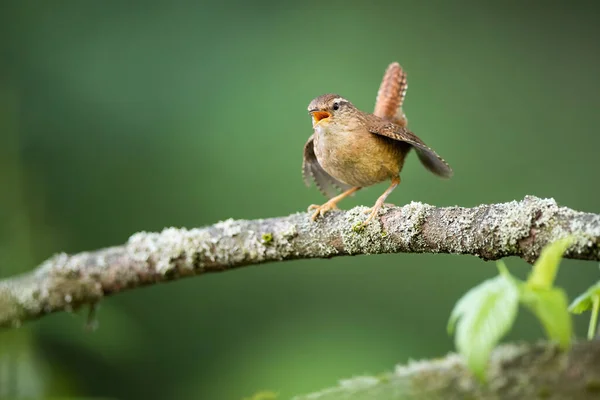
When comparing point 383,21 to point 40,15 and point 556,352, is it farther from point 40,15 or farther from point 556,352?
point 556,352

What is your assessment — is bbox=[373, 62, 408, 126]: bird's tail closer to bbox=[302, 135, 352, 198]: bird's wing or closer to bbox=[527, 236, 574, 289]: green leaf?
bbox=[302, 135, 352, 198]: bird's wing

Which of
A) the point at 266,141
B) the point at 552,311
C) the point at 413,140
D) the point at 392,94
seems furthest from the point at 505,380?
the point at 266,141

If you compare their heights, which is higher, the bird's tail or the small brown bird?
the bird's tail

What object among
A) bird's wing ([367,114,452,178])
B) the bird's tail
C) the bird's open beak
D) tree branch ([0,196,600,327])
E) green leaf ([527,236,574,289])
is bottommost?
green leaf ([527,236,574,289])

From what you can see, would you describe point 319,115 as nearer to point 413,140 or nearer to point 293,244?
point 413,140

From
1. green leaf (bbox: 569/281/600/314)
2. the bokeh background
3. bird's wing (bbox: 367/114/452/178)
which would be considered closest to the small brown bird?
bird's wing (bbox: 367/114/452/178)

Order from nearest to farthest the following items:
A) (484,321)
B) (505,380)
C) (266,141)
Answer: (484,321) → (505,380) → (266,141)
